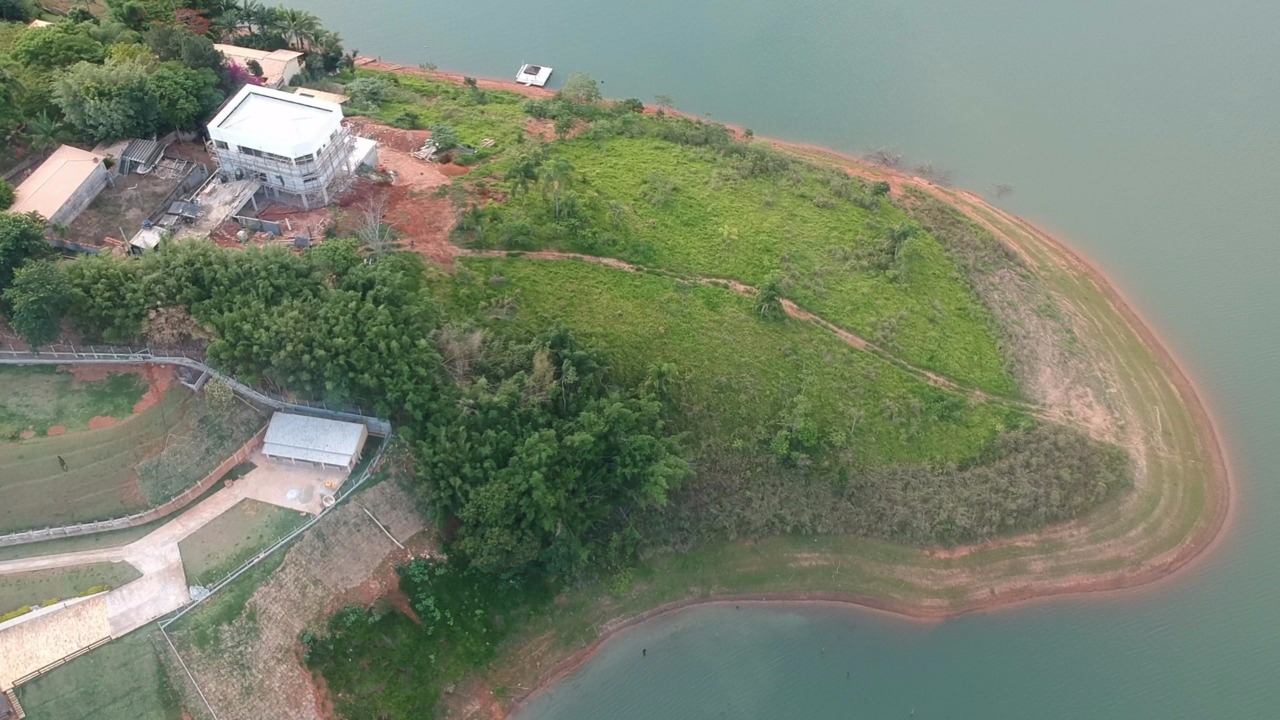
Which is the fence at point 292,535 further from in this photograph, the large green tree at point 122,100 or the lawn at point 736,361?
the large green tree at point 122,100

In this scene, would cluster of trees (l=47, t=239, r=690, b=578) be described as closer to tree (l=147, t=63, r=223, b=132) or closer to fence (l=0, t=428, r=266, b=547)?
fence (l=0, t=428, r=266, b=547)

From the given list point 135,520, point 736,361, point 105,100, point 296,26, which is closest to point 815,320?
point 736,361

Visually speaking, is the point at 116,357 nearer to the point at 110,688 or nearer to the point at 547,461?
the point at 110,688

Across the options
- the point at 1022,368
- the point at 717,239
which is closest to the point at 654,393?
the point at 717,239

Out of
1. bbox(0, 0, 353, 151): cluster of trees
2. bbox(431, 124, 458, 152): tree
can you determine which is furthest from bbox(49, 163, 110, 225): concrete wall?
bbox(431, 124, 458, 152): tree

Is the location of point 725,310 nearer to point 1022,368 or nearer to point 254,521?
point 1022,368

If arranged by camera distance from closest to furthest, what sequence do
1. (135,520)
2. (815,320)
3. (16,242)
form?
(135,520) → (16,242) → (815,320)
